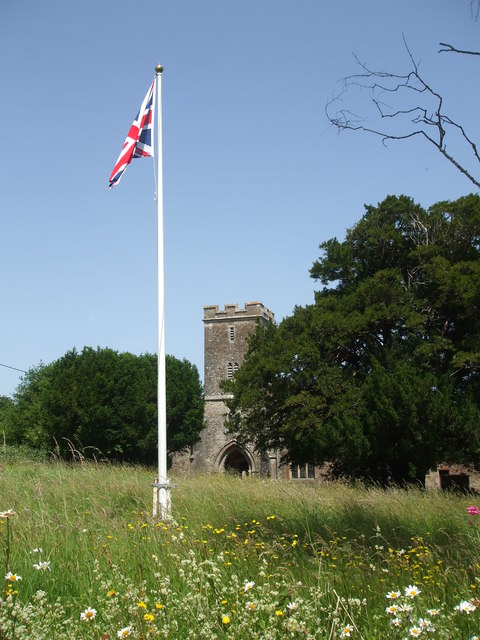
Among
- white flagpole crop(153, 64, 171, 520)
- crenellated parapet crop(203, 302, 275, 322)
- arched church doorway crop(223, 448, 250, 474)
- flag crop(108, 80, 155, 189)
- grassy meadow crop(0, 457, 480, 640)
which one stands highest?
crenellated parapet crop(203, 302, 275, 322)

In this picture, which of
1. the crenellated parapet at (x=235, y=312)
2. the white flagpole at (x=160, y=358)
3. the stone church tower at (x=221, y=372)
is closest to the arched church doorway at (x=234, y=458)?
the stone church tower at (x=221, y=372)

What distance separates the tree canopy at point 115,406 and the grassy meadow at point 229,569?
31173mm

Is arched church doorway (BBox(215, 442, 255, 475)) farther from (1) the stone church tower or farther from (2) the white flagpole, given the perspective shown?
(2) the white flagpole

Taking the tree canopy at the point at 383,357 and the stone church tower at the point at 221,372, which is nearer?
the tree canopy at the point at 383,357

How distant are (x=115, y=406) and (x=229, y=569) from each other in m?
37.9

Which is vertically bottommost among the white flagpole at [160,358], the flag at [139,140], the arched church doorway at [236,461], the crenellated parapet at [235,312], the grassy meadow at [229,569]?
the arched church doorway at [236,461]

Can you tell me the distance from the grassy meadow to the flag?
5376mm

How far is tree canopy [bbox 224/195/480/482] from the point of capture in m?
21.5

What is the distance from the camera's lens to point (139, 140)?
1188 centimetres

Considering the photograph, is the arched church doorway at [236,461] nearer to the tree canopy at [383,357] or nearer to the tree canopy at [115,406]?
the tree canopy at [115,406]

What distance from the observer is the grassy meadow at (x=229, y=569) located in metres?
3.50

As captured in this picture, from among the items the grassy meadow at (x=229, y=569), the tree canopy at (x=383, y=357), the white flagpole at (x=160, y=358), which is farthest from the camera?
the tree canopy at (x=383, y=357)

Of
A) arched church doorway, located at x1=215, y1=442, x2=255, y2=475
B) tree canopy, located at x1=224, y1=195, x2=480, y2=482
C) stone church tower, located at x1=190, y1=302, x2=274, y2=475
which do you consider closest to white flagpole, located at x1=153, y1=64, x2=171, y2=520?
tree canopy, located at x1=224, y1=195, x2=480, y2=482

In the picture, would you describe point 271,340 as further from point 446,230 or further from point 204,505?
point 204,505
